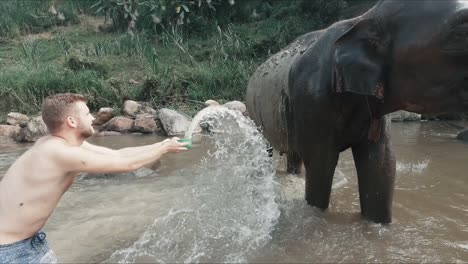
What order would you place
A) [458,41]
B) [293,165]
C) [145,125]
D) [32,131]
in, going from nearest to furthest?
[458,41]
[293,165]
[32,131]
[145,125]

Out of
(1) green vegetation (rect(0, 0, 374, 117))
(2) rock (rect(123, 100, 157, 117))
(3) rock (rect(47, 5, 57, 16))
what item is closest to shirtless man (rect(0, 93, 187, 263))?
(2) rock (rect(123, 100, 157, 117))

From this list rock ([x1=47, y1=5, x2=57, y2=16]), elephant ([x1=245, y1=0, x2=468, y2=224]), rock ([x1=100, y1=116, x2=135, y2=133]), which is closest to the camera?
elephant ([x1=245, y1=0, x2=468, y2=224])

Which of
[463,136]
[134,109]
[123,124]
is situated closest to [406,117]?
[463,136]

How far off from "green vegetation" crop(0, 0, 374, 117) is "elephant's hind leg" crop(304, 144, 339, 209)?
8.45 meters

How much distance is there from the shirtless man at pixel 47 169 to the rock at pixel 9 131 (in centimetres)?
803

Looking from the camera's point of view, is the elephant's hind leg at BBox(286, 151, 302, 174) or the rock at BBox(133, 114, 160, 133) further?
the rock at BBox(133, 114, 160, 133)

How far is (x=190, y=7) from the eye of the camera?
20.5m

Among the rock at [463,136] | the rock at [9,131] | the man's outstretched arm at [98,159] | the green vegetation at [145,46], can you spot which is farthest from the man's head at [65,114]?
the green vegetation at [145,46]

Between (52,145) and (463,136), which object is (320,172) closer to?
(52,145)

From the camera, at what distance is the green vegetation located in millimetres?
12906

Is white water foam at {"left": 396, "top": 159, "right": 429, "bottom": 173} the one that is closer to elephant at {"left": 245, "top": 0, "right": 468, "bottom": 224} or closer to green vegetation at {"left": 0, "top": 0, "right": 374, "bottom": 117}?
elephant at {"left": 245, "top": 0, "right": 468, "bottom": 224}

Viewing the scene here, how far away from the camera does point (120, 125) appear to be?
10250 millimetres

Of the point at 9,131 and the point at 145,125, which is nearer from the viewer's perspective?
the point at 145,125

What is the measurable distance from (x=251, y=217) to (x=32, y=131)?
22.6 feet
